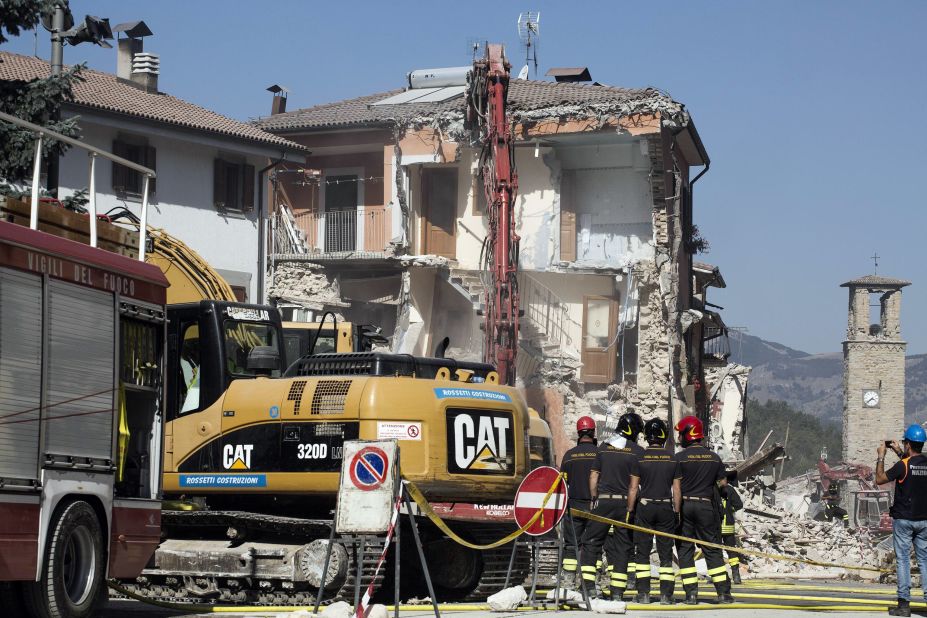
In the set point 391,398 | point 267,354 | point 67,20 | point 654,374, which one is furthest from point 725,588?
point 654,374

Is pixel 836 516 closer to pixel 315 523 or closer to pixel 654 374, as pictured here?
pixel 654 374

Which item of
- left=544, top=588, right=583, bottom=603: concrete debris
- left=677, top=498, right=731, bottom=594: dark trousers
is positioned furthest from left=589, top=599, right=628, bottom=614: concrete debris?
left=677, top=498, right=731, bottom=594: dark trousers

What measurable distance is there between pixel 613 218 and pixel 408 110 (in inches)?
251

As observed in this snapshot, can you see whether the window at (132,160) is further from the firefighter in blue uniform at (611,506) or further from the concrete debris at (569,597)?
the concrete debris at (569,597)

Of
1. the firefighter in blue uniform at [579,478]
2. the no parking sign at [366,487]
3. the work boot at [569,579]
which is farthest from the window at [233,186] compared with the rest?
the no parking sign at [366,487]

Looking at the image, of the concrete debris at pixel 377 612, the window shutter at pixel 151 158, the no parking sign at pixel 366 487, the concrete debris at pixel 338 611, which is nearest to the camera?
the concrete debris at pixel 377 612

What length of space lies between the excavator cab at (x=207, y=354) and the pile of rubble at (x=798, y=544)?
11.5 metres

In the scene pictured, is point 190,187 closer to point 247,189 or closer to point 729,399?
point 247,189

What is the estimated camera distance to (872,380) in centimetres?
9062

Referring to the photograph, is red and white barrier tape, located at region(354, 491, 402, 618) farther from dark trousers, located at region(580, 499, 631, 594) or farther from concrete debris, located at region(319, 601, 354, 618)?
dark trousers, located at region(580, 499, 631, 594)

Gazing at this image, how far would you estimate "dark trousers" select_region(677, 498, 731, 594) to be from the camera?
52.2 feet

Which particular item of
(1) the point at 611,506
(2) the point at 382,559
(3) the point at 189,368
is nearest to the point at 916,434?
(1) the point at 611,506

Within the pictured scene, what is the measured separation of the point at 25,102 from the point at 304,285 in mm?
20654

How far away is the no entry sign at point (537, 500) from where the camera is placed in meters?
13.8
